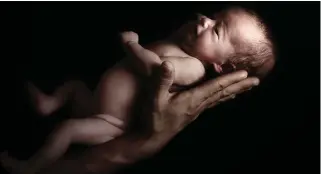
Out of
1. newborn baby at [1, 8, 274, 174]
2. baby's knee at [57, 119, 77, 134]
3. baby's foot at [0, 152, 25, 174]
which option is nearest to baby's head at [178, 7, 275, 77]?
newborn baby at [1, 8, 274, 174]

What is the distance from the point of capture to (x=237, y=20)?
768mm

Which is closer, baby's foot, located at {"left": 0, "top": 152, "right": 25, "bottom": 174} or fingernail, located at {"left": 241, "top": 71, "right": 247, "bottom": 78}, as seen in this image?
baby's foot, located at {"left": 0, "top": 152, "right": 25, "bottom": 174}

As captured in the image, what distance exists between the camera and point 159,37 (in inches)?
31.8

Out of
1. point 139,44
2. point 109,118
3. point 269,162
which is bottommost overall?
point 269,162

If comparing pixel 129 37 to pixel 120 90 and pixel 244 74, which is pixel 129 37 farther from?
pixel 244 74

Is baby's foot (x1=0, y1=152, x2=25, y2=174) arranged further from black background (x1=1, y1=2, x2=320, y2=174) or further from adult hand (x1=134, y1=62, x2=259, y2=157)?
adult hand (x1=134, y1=62, x2=259, y2=157)

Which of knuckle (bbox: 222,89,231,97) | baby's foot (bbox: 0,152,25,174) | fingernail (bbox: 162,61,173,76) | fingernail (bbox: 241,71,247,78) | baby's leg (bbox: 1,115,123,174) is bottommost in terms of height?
baby's foot (bbox: 0,152,25,174)

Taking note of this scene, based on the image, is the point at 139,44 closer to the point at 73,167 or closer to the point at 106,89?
the point at 106,89

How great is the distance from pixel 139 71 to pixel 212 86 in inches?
5.4

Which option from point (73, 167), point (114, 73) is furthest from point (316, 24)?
point (73, 167)

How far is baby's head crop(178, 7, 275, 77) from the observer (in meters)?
0.77

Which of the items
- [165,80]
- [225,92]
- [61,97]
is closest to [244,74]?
[225,92]

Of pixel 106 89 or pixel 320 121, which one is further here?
pixel 320 121

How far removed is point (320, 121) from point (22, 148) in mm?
557
